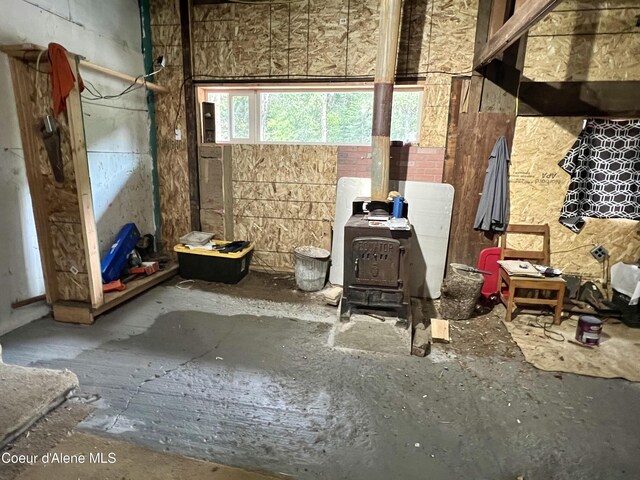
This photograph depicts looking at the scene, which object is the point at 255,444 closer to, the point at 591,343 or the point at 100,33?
the point at 591,343

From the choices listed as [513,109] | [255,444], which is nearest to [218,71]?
[513,109]

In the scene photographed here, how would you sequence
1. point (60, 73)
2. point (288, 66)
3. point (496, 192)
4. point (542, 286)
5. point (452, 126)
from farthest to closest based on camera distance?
point (288, 66) < point (452, 126) < point (496, 192) < point (542, 286) < point (60, 73)

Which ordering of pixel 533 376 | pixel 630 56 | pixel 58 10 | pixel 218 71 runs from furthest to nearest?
pixel 218 71 → pixel 630 56 → pixel 58 10 → pixel 533 376

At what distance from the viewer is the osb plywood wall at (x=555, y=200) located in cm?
366

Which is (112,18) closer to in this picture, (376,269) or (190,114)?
(190,114)

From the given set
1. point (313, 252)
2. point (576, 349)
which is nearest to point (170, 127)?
point (313, 252)

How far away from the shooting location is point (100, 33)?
12.2ft

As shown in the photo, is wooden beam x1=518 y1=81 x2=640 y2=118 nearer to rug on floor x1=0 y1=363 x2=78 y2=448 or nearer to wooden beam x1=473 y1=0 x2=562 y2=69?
wooden beam x1=473 y1=0 x2=562 y2=69

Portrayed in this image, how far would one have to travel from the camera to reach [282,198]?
4.46m

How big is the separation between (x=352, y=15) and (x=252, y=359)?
Result: 144 inches

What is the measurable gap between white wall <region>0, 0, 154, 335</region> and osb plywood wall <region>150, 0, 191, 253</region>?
177 mm

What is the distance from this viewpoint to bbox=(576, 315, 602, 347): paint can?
2902 mm

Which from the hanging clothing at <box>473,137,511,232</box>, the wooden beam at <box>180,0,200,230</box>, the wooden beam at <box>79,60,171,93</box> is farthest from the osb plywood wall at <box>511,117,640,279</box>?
the wooden beam at <box>79,60,171,93</box>

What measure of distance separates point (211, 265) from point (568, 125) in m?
4.10
